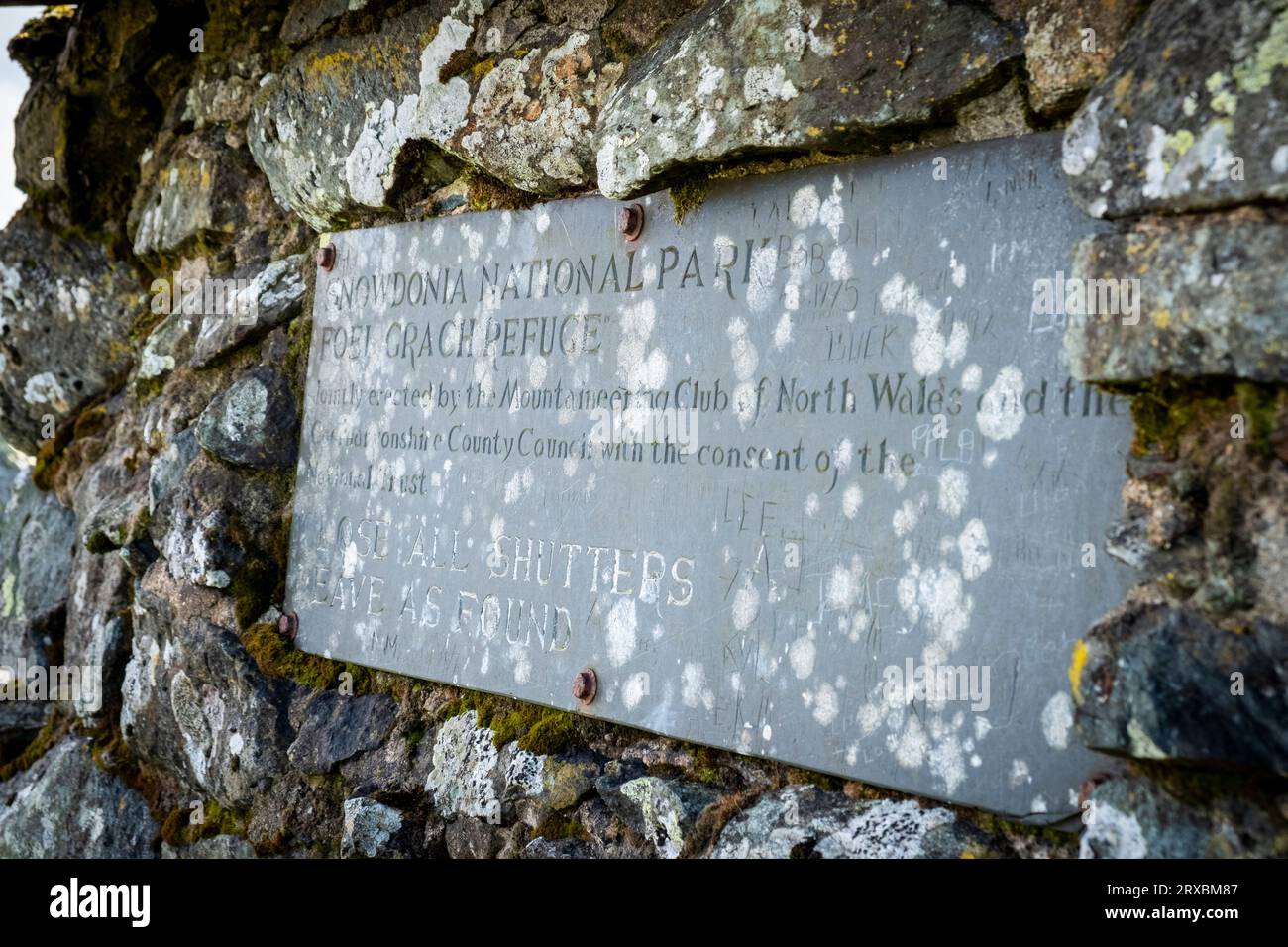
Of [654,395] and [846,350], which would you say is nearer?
[846,350]

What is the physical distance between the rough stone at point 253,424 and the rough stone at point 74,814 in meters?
1.33

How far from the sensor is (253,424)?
3900mm

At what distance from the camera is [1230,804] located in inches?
70.8

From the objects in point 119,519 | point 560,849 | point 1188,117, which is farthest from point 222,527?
point 1188,117

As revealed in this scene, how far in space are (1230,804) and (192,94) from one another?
434cm

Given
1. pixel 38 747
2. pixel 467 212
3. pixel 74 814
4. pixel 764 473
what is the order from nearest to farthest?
pixel 764 473, pixel 467 212, pixel 74 814, pixel 38 747

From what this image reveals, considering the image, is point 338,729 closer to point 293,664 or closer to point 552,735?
point 293,664

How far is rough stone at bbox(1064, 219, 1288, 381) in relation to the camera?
1.71m

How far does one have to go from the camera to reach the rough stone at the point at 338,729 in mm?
3430

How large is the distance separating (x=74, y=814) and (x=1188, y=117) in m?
4.19

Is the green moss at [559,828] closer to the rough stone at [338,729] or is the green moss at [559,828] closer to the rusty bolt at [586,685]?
the rusty bolt at [586,685]

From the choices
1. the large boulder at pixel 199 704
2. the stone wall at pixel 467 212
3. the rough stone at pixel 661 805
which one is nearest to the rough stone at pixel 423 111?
the stone wall at pixel 467 212
